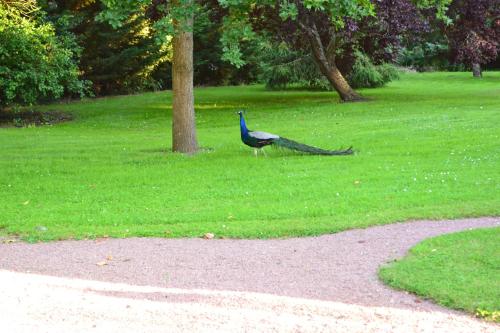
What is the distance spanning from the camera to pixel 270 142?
51.3ft

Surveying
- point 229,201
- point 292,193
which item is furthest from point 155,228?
point 292,193

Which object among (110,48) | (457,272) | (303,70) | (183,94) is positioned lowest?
(457,272)

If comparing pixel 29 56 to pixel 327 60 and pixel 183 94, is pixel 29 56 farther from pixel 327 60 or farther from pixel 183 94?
pixel 327 60

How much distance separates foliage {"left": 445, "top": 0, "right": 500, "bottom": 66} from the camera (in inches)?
1136

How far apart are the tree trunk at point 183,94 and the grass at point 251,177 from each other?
1.51ft

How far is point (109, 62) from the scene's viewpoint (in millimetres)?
35094

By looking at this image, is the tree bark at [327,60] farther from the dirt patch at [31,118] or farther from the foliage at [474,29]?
the dirt patch at [31,118]

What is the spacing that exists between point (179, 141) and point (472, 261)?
10622 millimetres

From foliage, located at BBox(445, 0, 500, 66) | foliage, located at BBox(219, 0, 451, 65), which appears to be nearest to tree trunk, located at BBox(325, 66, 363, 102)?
foliage, located at BBox(219, 0, 451, 65)

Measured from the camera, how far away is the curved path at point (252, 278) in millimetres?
6215

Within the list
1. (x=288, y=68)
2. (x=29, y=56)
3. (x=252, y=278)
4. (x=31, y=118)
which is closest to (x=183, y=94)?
(x=252, y=278)

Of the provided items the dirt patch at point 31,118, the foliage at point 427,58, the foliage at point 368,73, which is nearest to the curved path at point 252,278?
the dirt patch at point 31,118

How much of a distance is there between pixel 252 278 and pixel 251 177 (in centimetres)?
631

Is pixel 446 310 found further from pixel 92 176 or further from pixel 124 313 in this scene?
pixel 92 176
